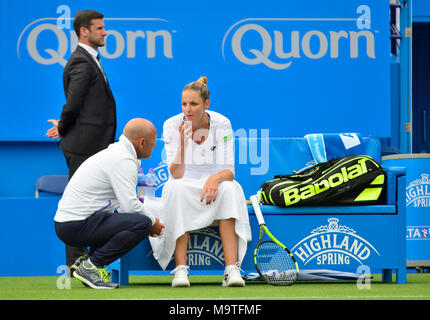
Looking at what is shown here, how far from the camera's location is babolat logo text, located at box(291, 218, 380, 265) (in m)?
5.06

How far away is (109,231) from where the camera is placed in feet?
14.6

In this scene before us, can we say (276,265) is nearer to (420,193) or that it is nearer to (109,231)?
(109,231)

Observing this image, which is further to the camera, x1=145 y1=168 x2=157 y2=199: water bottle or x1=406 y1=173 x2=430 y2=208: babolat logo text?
x1=406 y1=173 x2=430 y2=208: babolat logo text

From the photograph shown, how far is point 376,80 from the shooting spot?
7102 millimetres

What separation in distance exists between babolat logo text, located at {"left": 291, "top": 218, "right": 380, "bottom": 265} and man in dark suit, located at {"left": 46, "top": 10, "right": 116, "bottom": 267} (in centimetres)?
153

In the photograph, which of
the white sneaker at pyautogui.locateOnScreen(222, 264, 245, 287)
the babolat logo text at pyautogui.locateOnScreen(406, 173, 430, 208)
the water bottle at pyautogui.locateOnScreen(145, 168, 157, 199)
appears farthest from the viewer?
the babolat logo text at pyautogui.locateOnScreen(406, 173, 430, 208)

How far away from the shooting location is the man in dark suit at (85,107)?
5441mm

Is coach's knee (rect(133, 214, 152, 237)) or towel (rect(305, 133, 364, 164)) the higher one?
towel (rect(305, 133, 364, 164))

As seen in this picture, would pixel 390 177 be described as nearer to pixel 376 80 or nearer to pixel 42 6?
pixel 376 80

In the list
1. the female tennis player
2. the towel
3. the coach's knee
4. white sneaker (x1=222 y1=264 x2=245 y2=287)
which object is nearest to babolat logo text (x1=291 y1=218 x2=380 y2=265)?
the female tennis player

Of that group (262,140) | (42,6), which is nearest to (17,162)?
(42,6)

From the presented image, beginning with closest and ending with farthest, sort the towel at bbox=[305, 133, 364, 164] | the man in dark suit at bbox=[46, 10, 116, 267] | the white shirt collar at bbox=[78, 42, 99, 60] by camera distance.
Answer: the man in dark suit at bbox=[46, 10, 116, 267] < the white shirt collar at bbox=[78, 42, 99, 60] < the towel at bbox=[305, 133, 364, 164]

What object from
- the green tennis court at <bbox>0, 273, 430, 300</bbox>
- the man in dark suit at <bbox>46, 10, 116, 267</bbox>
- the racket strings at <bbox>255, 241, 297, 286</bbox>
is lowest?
the green tennis court at <bbox>0, 273, 430, 300</bbox>

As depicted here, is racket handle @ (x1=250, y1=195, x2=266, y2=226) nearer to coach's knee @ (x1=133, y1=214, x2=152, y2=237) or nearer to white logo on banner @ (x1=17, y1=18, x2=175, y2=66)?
coach's knee @ (x1=133, y1=214, x2=152, y2=237)
